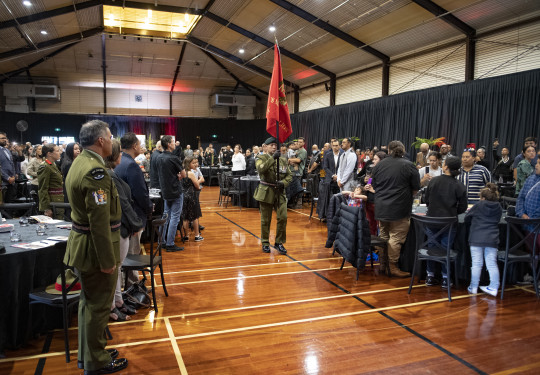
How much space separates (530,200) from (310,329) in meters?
2.65

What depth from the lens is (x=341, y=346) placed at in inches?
115

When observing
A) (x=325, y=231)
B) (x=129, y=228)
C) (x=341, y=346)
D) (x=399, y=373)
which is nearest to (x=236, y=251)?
(x=325, y=231)

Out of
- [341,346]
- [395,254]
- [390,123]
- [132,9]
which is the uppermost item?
[132,9]

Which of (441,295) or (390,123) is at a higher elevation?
(390,123)

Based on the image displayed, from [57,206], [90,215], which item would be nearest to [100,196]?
[90,215]

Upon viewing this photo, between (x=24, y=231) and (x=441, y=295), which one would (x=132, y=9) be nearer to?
(x=24, y=231)

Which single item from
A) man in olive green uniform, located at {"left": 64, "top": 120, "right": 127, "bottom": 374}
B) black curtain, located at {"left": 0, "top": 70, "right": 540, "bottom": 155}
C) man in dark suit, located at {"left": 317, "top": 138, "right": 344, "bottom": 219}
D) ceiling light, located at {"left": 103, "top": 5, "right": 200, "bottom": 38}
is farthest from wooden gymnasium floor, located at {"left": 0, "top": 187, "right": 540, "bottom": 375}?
ceiling light, located at {"left": 103, "top": 5, "right": 200, "bottom": 38}

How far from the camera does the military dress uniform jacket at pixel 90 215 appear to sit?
222 cm

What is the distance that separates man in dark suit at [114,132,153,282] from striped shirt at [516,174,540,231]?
381 cm

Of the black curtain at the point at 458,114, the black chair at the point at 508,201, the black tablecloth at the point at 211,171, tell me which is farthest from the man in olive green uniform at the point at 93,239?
the black tablecloth at the point at 211,171

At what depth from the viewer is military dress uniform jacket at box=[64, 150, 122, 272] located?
2.22 meters

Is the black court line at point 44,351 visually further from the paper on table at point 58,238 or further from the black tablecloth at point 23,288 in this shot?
the paper on table at point 58,238

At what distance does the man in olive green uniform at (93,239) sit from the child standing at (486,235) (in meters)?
3.35

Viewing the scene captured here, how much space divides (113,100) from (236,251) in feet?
53.8
